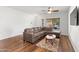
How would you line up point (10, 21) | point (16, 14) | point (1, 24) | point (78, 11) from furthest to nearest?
1. point (1, 24)
2. point (10, 21)
3. point (16, 14)
4. point (78, 11)

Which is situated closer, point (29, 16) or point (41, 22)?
point (29, 16)

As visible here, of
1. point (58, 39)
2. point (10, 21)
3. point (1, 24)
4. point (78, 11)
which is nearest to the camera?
point (78, 11)

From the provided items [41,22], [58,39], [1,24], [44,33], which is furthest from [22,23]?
[58,39]

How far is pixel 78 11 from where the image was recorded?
1634 millimetres
